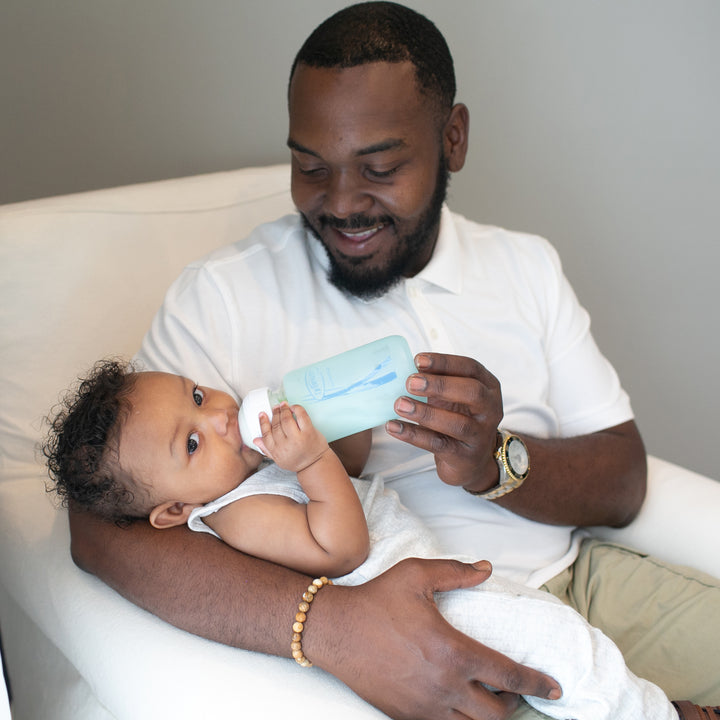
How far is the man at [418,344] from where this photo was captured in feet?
3.67

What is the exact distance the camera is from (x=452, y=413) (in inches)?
43.6

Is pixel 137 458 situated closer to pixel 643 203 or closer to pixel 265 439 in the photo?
pixel 265 439

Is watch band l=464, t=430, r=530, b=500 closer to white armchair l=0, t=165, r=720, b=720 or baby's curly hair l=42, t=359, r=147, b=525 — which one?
white armchair l=0, t=165, r=720, b=720

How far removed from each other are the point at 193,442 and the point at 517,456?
0.53 meters

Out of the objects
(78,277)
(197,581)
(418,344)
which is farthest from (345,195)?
(197,581)

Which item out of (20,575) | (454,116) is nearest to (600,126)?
(454,116)

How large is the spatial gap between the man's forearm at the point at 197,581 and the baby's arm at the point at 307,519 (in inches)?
1.2

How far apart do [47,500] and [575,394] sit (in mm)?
981

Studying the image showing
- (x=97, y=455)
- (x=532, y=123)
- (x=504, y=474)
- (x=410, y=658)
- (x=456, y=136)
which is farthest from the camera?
(x=532, y=123)

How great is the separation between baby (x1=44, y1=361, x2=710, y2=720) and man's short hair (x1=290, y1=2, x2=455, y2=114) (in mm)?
594

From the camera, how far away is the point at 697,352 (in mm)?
2570

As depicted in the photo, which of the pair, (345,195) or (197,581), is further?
(345,195)

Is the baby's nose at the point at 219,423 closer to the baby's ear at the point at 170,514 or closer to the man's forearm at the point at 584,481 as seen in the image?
the baby's ear at the point at 170,514

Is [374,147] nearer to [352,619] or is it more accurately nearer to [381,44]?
[381,44]
